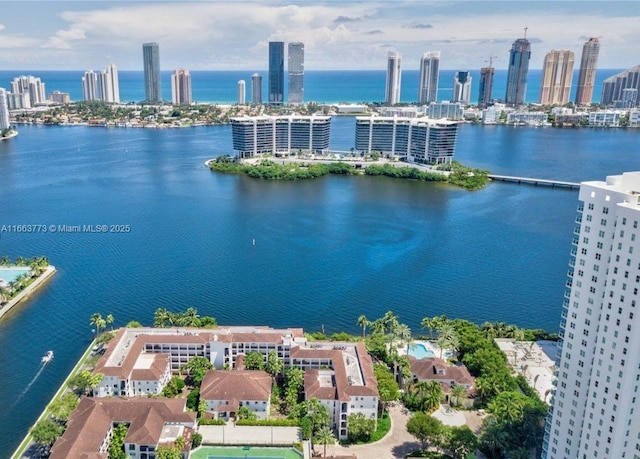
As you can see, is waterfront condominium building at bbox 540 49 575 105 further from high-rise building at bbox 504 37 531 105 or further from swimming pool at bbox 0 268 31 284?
swimming pool at bbox 0 268 31 284

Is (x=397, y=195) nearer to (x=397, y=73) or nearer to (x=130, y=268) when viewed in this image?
(x=130, y=268)

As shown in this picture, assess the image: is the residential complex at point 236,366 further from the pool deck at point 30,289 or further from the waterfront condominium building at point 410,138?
the waterfront condominium building at point 410,138

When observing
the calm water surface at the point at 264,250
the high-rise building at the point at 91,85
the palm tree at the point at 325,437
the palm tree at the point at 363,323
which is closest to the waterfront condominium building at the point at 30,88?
the high-rise building at the point at 91,85

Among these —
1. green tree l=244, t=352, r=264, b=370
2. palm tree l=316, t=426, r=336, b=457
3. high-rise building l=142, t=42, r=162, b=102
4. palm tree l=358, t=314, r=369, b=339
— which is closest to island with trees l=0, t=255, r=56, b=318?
green tree l=244, t=352, r=264, b=370

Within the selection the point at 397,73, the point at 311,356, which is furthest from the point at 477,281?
the point at 397,73

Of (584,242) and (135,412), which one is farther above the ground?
(584,242)

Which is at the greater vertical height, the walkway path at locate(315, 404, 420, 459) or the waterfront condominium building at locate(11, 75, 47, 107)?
the waterfront condominium building at locate(11, 75, 47, 107)

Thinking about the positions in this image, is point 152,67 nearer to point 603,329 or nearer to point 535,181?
point 535,181
